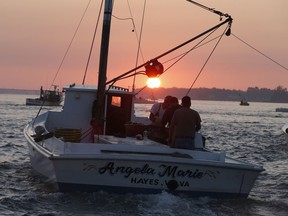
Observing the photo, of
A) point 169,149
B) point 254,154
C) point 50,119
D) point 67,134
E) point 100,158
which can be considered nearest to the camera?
point 100,158

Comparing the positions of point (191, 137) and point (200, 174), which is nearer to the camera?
point (200, 174)

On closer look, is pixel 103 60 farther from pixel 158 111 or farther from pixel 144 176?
pixel 144 176

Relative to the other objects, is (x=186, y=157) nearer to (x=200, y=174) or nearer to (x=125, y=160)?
(x=200, y=174)

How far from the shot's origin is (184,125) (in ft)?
41.1

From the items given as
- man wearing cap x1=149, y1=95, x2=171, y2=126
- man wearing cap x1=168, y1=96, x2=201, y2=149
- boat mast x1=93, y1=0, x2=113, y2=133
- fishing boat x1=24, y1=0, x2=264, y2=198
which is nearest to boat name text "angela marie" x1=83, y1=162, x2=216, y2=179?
fishing boat x1=24, y1=0, x2=264, y2=198

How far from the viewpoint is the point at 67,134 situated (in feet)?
47.1

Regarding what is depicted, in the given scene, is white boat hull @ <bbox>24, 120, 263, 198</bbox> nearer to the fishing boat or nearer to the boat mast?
the fishing boat

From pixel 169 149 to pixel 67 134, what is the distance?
3287 millimetres

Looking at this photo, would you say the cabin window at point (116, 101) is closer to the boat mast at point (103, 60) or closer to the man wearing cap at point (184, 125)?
the boat mast at point (103, 60)

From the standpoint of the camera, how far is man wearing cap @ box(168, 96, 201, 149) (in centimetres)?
1251

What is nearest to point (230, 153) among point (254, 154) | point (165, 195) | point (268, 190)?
point (254, 154)

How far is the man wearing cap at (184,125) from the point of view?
12.5 meters

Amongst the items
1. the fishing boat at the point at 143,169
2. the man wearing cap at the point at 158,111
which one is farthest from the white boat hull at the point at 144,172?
the man wearing cap at the point at 158,111

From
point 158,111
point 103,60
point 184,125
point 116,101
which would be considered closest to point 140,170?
point 184,125
